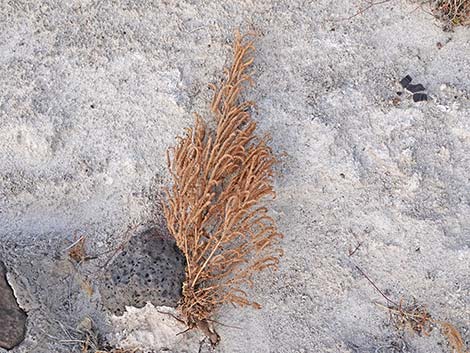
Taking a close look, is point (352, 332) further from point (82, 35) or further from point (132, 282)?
point (82, 35)

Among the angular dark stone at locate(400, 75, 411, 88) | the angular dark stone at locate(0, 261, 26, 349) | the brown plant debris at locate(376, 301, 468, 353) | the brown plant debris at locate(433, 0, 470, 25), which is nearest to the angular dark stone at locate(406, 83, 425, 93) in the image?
the angular dark stone at locate(400, 75, 411, 88)

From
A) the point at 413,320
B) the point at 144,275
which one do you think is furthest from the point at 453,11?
the point at 144,275

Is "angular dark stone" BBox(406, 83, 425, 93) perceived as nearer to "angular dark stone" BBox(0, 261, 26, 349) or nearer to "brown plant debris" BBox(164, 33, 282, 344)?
"brown plant debris" BBox(164, 33, 282, 344)

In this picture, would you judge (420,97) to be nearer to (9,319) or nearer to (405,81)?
(405,81)

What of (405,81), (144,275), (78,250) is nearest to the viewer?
(144,275)

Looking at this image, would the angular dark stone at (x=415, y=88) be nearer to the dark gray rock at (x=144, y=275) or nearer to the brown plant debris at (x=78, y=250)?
the dark gray rock at (x=144, y=275)

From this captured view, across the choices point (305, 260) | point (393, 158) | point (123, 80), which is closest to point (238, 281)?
point (305, 260)

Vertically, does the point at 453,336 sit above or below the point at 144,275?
above
